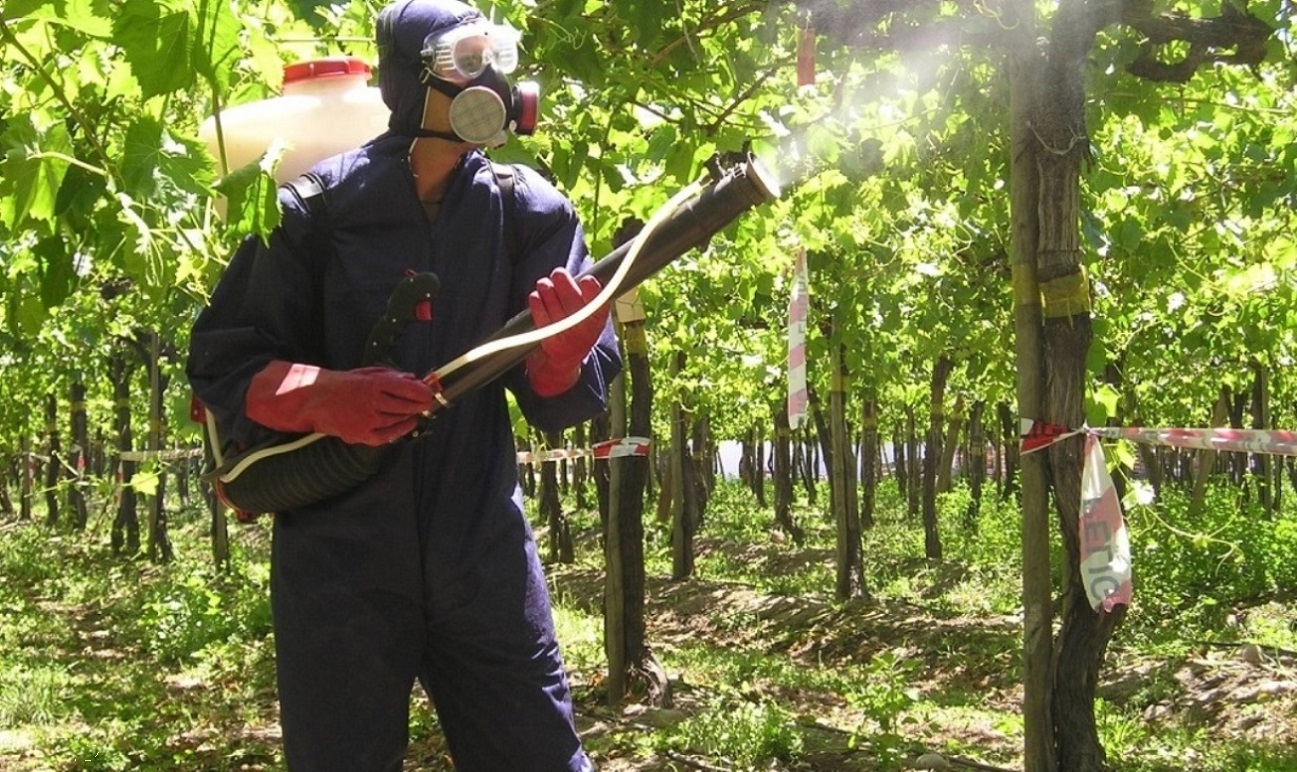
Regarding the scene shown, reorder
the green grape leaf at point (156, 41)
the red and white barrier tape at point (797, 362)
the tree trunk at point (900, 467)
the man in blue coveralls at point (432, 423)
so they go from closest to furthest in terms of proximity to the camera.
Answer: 1. the green grape leaf at point (156, 41)
2. the man in blue coveralls at point (432, 423)
3. the red and white barrier tape at point (797, 362)
4. the tree trunk at point (900, 467)

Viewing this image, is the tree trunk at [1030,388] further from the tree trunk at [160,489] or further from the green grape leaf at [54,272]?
the tree trunk at [160,489]

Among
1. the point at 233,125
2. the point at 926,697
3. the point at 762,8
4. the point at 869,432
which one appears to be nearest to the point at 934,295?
the point at 926,697

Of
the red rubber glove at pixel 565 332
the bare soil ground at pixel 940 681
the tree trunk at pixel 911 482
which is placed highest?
the red rubber glove at pixel 565 332

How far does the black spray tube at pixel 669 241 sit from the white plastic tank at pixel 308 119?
24.5 inches

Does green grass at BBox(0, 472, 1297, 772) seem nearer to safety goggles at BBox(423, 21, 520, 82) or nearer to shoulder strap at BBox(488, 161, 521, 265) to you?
shoulder strap at BBox(488, 161, 521, 265)

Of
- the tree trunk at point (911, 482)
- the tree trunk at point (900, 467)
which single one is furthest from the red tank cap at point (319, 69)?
the tree trunk at point (900, 467)

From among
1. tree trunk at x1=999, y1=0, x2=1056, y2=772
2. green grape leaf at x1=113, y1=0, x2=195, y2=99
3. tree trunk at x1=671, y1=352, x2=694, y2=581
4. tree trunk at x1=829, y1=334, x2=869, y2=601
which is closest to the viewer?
green grape leaf at x1=113, y1=0, x2=195, y2=99

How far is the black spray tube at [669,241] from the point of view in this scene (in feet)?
5.92

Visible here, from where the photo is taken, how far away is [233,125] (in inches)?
93.1

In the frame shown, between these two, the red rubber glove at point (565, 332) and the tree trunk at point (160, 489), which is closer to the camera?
the red rubber glove at point (565, 332)

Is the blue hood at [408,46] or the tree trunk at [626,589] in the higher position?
the blue hood at [408,46]

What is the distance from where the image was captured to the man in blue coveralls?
199cm

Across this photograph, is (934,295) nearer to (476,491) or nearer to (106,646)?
(106,646)

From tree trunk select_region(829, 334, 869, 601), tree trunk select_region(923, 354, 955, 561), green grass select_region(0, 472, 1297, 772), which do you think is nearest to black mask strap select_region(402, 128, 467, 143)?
green grass select_region(0, 472, 1297, 772)
